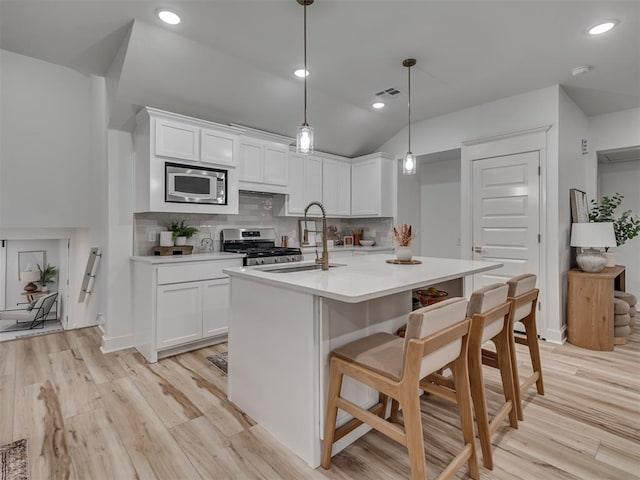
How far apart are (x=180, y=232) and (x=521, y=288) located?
319 cm

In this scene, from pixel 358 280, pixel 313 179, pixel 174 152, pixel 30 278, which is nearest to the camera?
pixel 358 280

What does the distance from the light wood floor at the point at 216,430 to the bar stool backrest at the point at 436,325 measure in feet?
2.16

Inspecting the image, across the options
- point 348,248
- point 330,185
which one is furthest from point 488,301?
point 330,185

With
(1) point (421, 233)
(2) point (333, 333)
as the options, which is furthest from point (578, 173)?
(2) point (333, 333)

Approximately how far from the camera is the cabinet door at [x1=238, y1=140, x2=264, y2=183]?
3.95m

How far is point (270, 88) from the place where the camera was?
11.7ft

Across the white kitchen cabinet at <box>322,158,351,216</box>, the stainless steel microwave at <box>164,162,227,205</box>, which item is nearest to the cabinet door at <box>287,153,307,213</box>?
the white kitchen cabinet at <box>322,158,351,216</box>

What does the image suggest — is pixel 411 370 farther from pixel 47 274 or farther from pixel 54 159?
pixel 47 274

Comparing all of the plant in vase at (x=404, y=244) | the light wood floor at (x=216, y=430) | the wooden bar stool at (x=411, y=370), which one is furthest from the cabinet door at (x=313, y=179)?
the wooden bar stool at (x=411, y=370)

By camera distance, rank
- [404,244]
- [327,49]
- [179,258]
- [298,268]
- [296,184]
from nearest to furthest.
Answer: [298,268]
[404,244]
[327,49]
[179,258]
[296,184]

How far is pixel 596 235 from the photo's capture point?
11.0 ft

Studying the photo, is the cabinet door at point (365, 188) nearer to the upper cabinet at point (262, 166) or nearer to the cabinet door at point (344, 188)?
the cabinet door at point (344, 188)

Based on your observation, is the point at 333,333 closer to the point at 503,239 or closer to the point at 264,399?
the point at 264,399

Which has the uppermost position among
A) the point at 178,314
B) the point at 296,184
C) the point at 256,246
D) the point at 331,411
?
the point at 296,184
